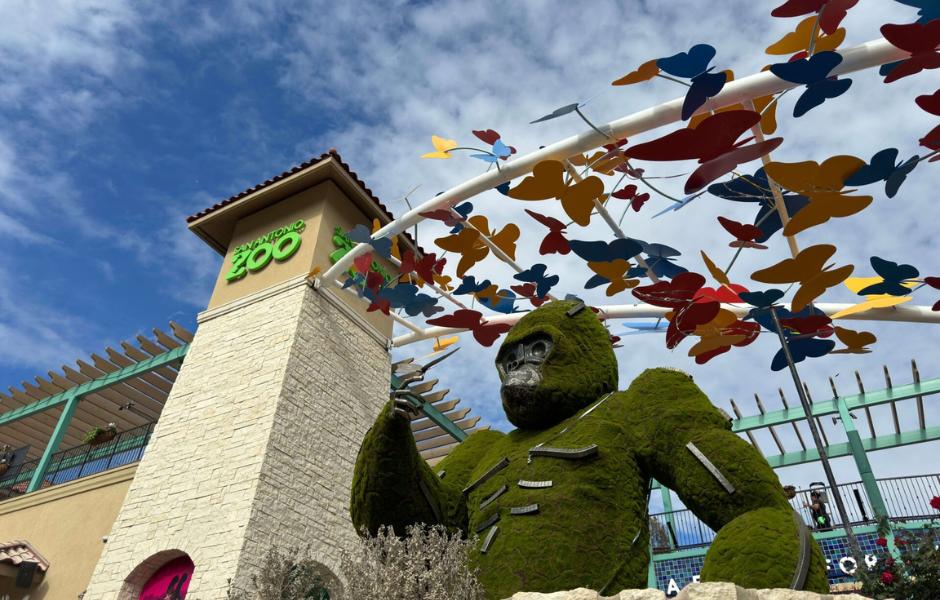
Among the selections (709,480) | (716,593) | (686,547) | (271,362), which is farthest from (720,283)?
(686,547)

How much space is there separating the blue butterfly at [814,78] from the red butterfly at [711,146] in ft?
1.14

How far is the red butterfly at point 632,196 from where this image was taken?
5.26 m

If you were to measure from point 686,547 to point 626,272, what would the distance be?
12.3 m

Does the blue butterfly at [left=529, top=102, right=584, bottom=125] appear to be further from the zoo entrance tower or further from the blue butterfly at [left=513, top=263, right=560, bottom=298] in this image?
the zoo entrance tower

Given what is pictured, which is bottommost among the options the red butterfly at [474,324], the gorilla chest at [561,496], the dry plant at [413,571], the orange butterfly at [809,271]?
the dry plant at [413,571]

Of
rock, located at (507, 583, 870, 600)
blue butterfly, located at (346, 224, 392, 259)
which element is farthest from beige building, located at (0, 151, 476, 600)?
rock, located at (507, 583, 870, 600)

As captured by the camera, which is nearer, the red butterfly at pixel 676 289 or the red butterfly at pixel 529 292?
the red butterfly at pixel 676 289

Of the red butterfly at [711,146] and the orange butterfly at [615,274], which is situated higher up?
the orange butterfly at [615,274]

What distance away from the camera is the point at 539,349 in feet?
12.6

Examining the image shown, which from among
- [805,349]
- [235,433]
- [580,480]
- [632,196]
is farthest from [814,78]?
[235,433]

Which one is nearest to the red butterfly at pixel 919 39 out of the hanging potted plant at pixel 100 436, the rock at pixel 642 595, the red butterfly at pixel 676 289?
the red butterfly at pixel 676 289

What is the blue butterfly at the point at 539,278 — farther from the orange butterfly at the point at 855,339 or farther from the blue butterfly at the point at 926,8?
the blue butterfly at the point at 926,8

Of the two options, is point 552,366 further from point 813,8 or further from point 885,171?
point 813,8

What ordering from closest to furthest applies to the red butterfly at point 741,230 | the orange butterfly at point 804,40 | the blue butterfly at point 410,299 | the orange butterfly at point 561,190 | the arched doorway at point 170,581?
the orange butterfly at point 804,40
the red butterfly at point 741,230
the orange butterfly at point 561,190
the blue butterfly at point 410,299
the arched doorway at point 170,581
